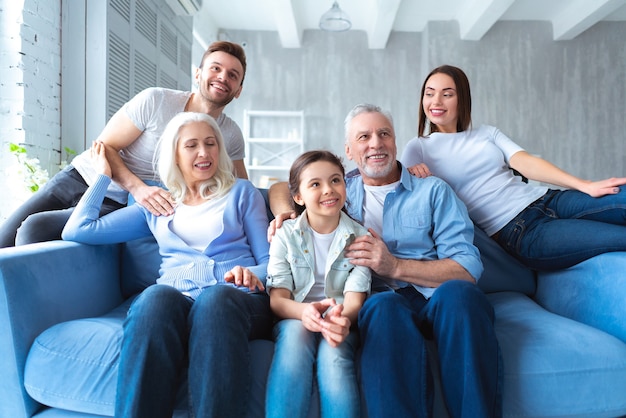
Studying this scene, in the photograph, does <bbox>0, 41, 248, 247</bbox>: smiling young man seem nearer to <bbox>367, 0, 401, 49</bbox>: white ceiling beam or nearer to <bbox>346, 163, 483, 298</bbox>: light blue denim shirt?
<bbox>346, 163, 483, 298</bbox>: light blue denim shirt

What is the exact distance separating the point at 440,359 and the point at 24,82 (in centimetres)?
259

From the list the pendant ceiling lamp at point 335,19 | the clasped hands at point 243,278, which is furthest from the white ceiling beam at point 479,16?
the clasped hands at point 243,278

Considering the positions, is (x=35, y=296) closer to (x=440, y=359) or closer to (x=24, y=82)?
(x=440, y=359)

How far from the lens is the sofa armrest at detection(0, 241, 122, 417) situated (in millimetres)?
1326

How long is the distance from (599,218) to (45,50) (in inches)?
117

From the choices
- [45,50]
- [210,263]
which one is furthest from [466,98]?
[45,50]

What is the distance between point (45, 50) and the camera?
295 cm

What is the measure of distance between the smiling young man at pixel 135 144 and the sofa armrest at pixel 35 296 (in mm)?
298

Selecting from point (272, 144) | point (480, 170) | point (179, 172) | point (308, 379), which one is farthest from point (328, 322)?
point (272, 144)

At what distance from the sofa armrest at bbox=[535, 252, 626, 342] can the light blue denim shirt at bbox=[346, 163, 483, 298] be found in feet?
1.08

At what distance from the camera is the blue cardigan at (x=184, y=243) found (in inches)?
64.1

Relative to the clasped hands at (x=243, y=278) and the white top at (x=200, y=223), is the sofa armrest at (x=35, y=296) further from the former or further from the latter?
the clasped hands at (x=243, y=278)

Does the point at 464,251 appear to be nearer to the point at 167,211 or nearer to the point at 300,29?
the point at 167,211

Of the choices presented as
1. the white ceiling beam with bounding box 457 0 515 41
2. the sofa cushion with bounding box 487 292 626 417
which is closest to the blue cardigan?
the sofa cushion with bounding box 487 292 626 417
